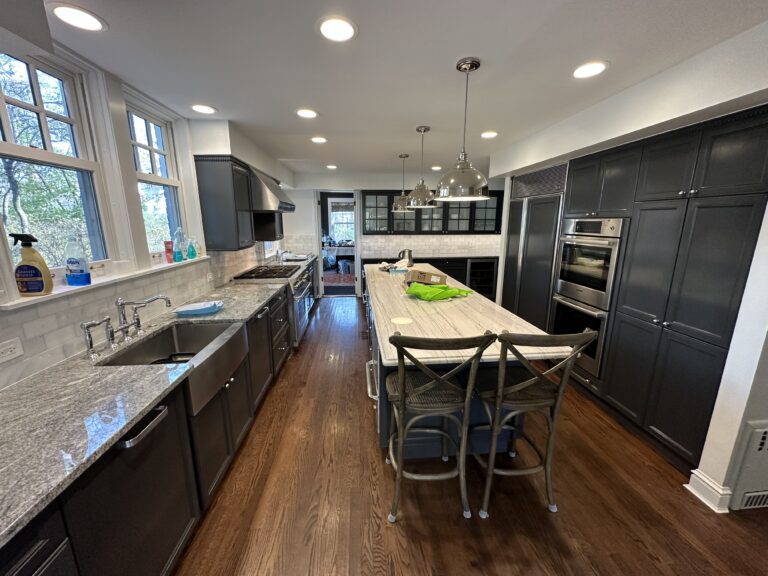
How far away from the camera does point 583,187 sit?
2.75m

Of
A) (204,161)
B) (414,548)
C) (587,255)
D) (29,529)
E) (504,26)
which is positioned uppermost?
(504,26)

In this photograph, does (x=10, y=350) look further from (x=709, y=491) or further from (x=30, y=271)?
(x=709, y=491)

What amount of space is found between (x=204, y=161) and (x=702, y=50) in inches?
137

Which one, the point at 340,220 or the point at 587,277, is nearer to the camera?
the point at 587,277

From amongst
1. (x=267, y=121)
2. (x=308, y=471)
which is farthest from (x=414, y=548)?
(x=267, y=121)

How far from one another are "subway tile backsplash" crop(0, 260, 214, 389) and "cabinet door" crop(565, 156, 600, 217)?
139 inches

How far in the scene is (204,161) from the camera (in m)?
2.76

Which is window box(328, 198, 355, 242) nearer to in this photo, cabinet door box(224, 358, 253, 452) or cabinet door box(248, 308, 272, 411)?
cabinet door box(248, 308, 272, 411)

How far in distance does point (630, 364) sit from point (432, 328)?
5.43 feet

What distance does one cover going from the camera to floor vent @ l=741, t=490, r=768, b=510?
170 centimetres

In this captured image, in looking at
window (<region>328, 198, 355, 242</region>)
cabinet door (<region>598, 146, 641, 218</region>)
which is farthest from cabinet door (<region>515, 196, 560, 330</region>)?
window (<region>328, 198, 355, 242</region>)

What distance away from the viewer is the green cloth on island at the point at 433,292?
260 cm

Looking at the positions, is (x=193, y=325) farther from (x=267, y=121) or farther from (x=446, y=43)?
(x=446, y=43)

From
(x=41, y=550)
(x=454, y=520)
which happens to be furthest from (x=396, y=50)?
(x=454, y=520)
